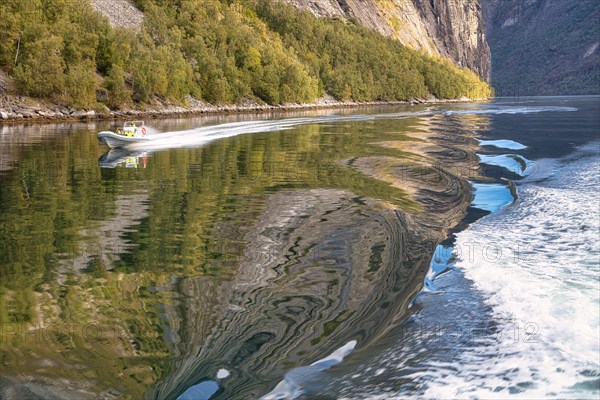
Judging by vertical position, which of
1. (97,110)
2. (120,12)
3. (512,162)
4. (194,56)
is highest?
(120,12)

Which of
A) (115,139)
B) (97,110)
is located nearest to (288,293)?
(115,139)

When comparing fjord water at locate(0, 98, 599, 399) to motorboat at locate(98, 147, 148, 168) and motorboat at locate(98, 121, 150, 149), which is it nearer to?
motorboat at locate(98, 147, 148, 168)

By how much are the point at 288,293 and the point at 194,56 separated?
85.5 m

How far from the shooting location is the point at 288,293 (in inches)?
329

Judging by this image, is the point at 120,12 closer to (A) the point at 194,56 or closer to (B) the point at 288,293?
(A) the point at 194,56

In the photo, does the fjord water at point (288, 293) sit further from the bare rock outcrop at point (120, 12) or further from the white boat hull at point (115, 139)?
the bare rock outcrop at point (120, 12)

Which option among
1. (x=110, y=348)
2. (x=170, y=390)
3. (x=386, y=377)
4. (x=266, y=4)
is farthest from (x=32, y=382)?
(x=266, y=4)

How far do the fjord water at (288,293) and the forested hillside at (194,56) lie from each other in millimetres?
47021

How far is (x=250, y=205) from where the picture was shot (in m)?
14.6

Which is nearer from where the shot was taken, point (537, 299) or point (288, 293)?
point (537, 299)

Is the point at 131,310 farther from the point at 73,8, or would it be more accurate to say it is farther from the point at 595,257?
the point at 73,8

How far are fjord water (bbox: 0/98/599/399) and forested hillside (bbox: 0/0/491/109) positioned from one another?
47.0m

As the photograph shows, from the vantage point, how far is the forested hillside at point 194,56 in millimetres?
58281

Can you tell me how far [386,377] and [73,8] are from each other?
2862 inches
